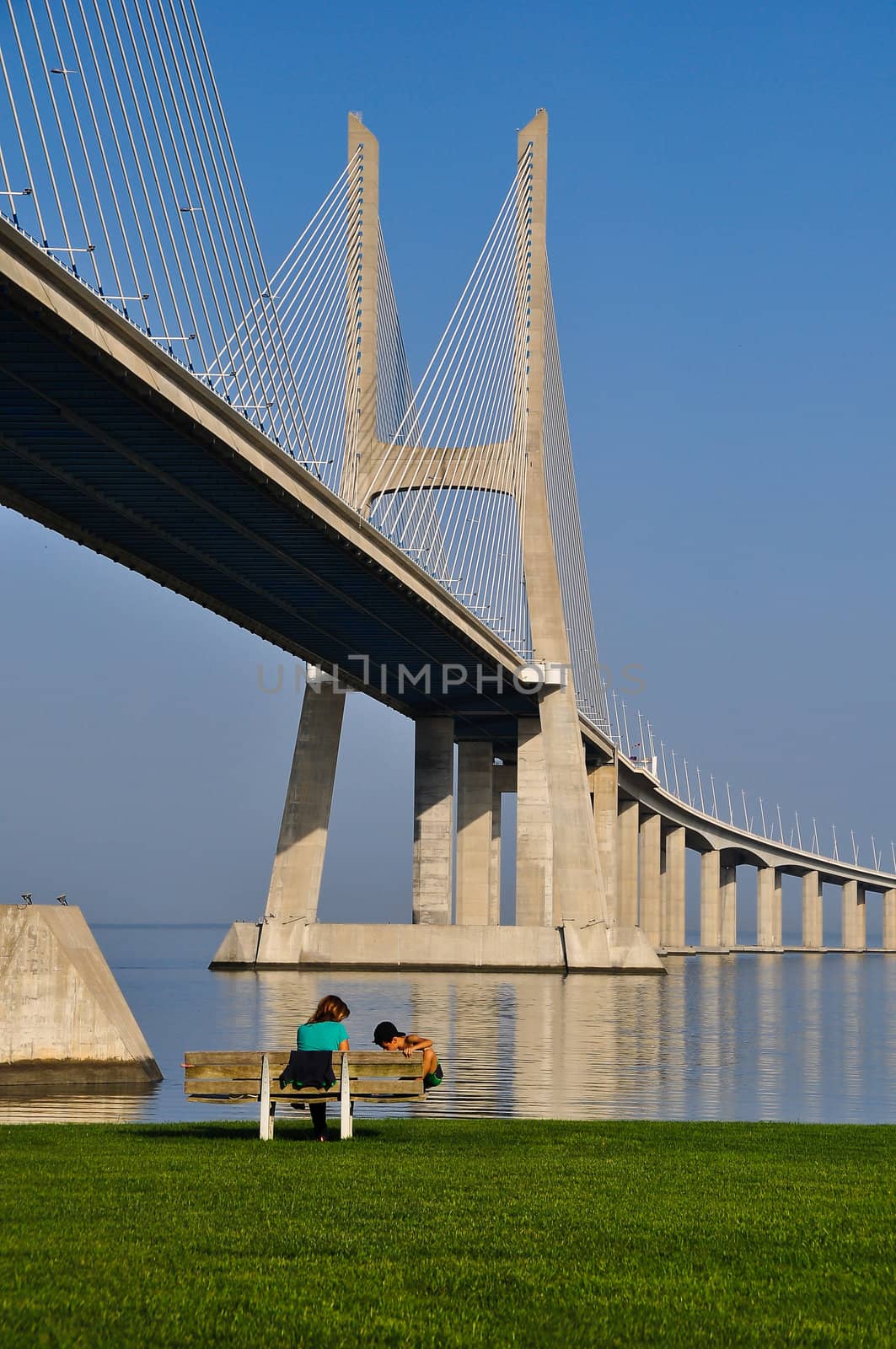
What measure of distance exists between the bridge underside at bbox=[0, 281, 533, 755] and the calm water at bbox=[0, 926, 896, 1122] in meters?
9.27

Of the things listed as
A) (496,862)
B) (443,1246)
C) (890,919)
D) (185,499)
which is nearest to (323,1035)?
(443,1246)

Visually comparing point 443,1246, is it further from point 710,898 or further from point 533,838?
point 710,898

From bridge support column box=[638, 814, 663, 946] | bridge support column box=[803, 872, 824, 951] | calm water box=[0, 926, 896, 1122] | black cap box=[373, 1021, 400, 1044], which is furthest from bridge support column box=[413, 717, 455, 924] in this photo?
bridge support column box=[803, 872, 824, 951]

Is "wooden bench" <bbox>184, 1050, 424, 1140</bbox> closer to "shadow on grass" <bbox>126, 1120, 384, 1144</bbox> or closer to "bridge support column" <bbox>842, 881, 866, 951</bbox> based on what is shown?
"shadow on grass" <bbox>126, 1120, 384, 1144</bbox>

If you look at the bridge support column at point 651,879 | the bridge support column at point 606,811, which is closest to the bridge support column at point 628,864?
the bridge support column at point 651,879

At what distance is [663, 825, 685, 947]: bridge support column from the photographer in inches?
4195

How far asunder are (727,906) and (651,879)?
68.0 ft

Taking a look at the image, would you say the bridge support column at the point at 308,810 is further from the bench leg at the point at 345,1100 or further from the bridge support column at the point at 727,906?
the bridge support column at the point at 727,906

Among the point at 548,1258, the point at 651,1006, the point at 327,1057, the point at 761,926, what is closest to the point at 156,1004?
the point at 651,1006

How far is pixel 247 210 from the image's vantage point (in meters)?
29.2

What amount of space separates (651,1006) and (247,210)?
17.2m

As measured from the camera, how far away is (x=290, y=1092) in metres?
11.1

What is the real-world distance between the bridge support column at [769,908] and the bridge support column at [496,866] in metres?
34.2

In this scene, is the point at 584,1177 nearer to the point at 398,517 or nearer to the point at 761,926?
the point at 398,517
